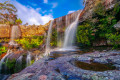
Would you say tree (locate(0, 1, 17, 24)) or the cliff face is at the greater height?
tree (locate(0, 1, 17, 24))

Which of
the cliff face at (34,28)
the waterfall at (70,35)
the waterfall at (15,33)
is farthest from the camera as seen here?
the waterfall at (15,33)

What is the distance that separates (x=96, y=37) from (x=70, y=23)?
14.4 ft

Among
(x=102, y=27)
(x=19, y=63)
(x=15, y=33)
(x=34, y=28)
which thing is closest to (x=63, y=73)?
(x=102, y=27)

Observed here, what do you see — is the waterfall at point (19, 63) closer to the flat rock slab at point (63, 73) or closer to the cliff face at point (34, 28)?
the flat rock slab at point (63, 73)

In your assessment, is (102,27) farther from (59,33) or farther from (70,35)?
(59,33)

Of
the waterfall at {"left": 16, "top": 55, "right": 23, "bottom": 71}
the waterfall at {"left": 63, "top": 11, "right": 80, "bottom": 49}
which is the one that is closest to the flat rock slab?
the waterfall at {"left": 16, "top": 55, "right": 23, "bottom": 71}

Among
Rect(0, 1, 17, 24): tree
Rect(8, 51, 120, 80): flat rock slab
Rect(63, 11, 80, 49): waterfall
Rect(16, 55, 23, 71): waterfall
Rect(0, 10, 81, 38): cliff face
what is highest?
Rect(0, 1, 17, 24): tree

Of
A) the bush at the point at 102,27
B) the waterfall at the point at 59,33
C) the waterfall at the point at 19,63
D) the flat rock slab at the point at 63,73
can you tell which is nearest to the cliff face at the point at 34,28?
the waterfall at the point at 59,33

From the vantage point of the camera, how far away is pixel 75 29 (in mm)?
8766

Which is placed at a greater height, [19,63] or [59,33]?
[59,33]

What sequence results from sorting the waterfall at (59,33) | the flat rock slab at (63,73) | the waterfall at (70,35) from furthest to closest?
the waterfall at (59,33) < the waterfall at (70,35) < the flat rock slab at (63,73)

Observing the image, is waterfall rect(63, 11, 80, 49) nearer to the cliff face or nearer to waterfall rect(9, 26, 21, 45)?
the cliff face

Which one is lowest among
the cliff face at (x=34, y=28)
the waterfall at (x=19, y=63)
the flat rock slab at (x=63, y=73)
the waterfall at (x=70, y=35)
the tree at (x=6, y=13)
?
the waterfall at (x=19, y=63)

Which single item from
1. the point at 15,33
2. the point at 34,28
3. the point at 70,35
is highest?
the point at 34,28
